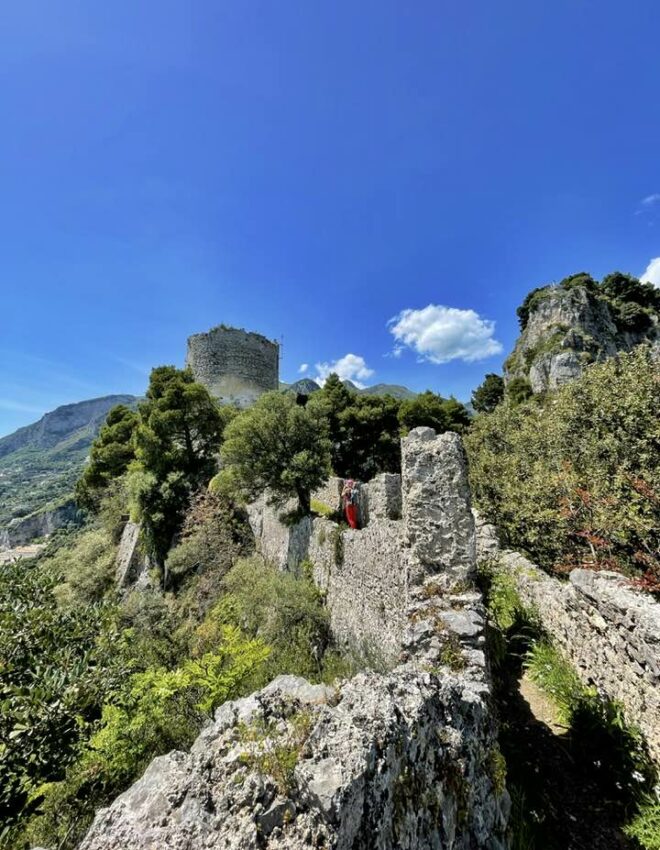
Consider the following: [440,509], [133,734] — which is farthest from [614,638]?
[133,734]

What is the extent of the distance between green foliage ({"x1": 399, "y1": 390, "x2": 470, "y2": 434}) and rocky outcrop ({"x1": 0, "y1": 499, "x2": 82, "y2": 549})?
62002 mm

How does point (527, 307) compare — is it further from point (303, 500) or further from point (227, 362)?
point (303, 500)

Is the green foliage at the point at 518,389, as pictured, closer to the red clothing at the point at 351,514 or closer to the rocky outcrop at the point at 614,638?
the red clothing at the point at 351,514

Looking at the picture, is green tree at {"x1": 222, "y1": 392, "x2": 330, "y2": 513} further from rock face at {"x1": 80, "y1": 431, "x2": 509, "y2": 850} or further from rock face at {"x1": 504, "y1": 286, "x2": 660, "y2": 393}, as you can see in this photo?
rock face at {"x1": 504, "y1": 286, "x2": 660, "y2": 393}

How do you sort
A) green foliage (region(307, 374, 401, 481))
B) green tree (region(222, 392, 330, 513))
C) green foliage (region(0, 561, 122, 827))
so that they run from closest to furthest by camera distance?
green foliage (region(0, 561, 122, 827))
green tree (region(222, 392, 330, 513))
green foliage (region(307, 374, 401, 481))

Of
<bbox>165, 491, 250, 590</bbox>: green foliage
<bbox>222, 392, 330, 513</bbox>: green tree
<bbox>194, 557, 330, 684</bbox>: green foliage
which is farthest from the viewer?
Answer: <bbox>165, 491, 250, 590</bbox>: green foliage

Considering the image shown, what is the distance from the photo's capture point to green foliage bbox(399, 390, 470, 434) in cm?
2696

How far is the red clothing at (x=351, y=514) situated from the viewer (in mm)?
12445

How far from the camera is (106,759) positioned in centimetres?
529

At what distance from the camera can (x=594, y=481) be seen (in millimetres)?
8273

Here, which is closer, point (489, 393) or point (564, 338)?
point (564, 338)

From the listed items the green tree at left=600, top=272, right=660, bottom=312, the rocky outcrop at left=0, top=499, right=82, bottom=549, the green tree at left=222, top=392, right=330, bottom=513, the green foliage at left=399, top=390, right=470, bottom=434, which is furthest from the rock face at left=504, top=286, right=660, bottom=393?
A: the rocky outcrop at left=0, top=499, right=82, bottom=549

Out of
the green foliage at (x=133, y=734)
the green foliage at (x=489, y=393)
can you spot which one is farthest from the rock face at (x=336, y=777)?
the green foliage at (x=489, y=393)

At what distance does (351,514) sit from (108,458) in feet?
73.0
